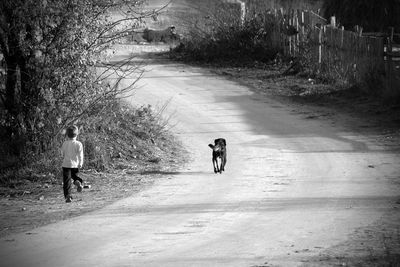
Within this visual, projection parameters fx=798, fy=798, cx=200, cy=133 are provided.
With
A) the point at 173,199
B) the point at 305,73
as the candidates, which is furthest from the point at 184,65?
the point at 173,199

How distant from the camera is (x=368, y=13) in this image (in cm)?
3612

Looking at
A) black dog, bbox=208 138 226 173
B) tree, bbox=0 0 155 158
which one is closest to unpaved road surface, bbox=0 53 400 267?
black dog, bbox=208 138 226 173

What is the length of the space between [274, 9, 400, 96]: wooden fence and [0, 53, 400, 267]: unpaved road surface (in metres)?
3.93

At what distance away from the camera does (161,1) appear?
48781 mm

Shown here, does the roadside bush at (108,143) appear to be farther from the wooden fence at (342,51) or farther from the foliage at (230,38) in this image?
the foliage at (230,38)

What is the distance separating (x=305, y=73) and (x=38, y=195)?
56.3 feet

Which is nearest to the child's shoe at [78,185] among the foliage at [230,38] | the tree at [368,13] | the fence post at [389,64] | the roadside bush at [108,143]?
the roadside bush at [108,143]

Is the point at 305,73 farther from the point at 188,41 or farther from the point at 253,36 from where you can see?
the point at 188,41

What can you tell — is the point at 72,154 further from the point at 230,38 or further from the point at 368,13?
the point at 368,13

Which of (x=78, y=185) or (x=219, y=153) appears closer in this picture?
(x=78, y=185)

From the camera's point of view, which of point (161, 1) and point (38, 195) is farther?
point (161, 1)

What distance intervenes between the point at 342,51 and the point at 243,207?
16.0 meters

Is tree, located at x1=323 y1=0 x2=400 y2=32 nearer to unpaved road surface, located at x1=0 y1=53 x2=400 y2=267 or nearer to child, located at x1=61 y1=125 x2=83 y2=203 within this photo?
unpaved road surface, located at x1=0 y1=53 x2=400 y2=267

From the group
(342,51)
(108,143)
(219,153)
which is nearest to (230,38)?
(342,51)
